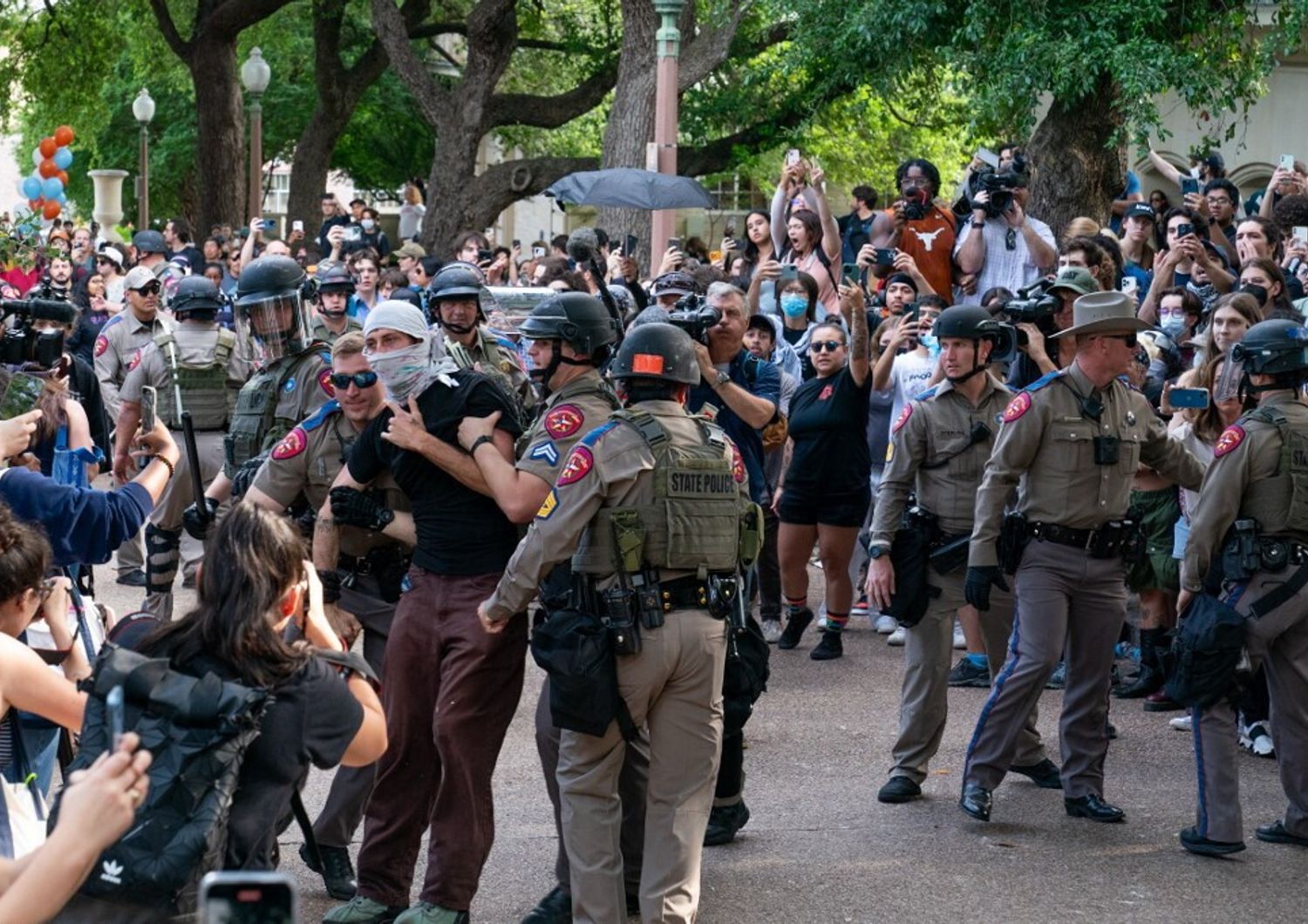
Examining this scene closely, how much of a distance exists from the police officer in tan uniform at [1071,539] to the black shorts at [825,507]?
284 centimetres

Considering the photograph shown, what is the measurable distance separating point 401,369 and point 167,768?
2706mm

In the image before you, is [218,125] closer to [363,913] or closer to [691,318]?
[691,318]

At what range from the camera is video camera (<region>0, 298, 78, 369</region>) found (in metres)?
6.79

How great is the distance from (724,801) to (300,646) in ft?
10.5

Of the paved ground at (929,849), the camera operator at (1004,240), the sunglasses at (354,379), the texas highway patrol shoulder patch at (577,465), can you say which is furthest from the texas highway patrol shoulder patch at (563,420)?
the camera operator at (1004,240)

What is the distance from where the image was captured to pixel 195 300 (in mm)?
10555

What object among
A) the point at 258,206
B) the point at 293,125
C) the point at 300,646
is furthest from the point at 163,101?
the point at 300,646

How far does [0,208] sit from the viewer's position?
64.5 meters

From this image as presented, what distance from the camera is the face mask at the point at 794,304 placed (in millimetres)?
11227

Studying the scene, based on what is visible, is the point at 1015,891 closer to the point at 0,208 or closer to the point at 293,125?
the point at 293,125

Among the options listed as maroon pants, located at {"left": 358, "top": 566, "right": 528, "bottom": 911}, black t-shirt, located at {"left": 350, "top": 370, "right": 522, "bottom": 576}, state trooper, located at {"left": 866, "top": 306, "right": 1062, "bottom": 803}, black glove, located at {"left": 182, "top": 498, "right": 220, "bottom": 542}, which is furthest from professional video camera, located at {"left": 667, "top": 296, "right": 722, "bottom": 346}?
black glove, located at {"left": 182, "top": 498, "right": 220, "bottom": 542}

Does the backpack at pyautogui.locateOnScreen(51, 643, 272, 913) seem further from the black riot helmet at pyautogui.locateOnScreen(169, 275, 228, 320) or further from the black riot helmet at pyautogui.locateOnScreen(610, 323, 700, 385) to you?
the black riot helmet at pyautogui.locateOnScreen(169, 275, 228, 320)

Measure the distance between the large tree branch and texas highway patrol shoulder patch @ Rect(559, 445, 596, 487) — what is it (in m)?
24.8

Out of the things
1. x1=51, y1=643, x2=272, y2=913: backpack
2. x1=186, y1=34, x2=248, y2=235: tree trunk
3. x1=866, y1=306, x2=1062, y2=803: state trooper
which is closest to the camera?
x1=51, y1=643, x2=272, y2=913: backpack
